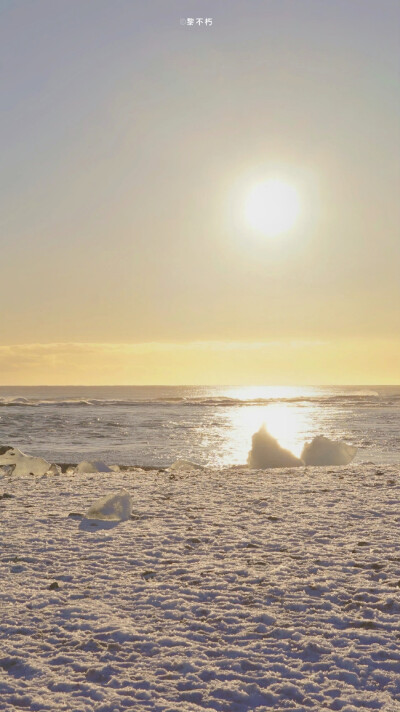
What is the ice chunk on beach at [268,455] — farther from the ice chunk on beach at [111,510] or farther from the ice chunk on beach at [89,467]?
the ice chunk on beach at [111,510]

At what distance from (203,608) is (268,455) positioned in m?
10.9

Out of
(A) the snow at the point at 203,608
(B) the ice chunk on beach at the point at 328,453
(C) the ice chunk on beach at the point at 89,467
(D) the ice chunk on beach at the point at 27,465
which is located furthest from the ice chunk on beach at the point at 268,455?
(A) the snow at the point at 203,608

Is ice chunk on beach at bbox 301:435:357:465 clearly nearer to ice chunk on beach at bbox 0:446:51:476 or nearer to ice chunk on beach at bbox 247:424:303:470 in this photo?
ice chunk on beach at bbox 247:424:303:470

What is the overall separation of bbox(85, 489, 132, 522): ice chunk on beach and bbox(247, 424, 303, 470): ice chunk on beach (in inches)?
291

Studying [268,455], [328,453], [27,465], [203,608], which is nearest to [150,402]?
[268,455]

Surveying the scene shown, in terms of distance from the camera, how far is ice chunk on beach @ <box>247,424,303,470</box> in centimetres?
1565

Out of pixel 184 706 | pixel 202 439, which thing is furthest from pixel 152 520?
pixel 202 439

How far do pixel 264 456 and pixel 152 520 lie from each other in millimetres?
7929

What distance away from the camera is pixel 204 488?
11.2m

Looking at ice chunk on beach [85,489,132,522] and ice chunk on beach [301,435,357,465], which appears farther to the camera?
ice chunk on beach [301,435,357,465]

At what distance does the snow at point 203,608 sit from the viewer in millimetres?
3914

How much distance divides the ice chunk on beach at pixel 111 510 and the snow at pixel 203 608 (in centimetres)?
22

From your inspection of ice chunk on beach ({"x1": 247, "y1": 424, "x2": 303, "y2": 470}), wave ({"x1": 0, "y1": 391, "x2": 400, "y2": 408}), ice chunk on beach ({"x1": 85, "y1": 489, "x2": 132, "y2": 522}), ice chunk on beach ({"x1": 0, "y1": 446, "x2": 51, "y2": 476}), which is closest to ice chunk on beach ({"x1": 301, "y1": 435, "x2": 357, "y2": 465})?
ice chunk on beach ({"x1": 247, "y1": 424, "x2": 303, "y2": 470})

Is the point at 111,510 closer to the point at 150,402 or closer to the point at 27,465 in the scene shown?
the point at 27,465
